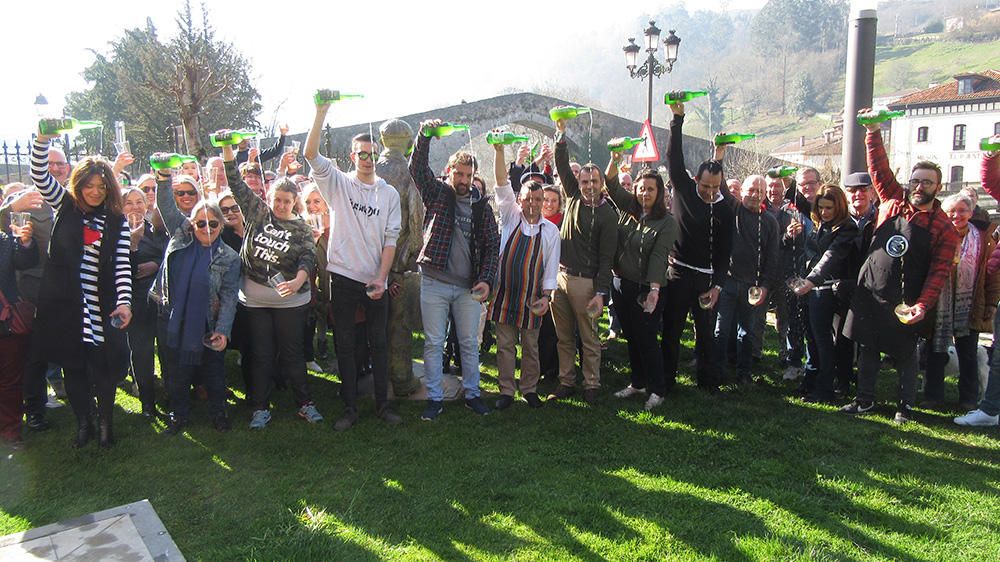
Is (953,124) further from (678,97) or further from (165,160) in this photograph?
(165,160)

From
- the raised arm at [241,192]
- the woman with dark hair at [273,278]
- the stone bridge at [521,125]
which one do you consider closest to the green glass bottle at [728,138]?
the woman with dark hair at [273,278]

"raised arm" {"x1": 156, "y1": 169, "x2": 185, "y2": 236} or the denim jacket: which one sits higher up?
"raised arm" {"x1": 156, "y1": 169, "x2": 185, "y2": 236}

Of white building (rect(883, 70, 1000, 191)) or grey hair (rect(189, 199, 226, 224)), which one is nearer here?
grey hair (rect(189, 199, 226, 224))

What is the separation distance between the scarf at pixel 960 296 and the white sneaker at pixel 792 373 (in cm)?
114

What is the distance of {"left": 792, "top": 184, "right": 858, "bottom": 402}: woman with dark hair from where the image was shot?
16.6 ft

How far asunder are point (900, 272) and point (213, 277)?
15.7 ft

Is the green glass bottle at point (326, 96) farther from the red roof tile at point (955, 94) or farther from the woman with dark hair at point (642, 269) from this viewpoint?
the red roof tile at point (955, 94)

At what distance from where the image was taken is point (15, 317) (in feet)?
14.9

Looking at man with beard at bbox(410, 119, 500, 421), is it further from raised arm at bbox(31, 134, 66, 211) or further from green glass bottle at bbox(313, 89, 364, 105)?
raised arm at bbox(31, 134, 66, 211)

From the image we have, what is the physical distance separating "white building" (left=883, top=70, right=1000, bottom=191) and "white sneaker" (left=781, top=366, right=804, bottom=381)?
46396 millimetres

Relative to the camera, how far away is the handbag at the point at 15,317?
14.8 ft

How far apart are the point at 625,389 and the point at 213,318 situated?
3238mm

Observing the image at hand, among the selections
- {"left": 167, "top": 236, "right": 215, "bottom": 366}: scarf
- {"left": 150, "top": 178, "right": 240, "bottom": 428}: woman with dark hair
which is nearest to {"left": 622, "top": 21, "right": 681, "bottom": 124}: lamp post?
{"left": 150, "top": 178, "right": 240, "bottom": 428}: woman with dark hair

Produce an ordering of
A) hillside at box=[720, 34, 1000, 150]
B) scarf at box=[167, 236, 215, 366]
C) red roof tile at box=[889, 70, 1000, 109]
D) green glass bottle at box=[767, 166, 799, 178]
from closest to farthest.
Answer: scarf at box=[167, 236, 215, 366] < green glass bottle at box=[767, 166, 799, 178] < red roof tile at box=[889, 70, 1000, 109] < hillside at box=[720, 34, 1000, 150]
